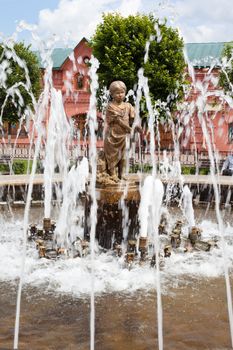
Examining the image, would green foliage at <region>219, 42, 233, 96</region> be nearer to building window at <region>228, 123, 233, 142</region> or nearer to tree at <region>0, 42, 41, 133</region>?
building window at <region>228, 123, 233, 142</region>

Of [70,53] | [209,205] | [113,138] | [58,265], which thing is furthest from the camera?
[70,53]

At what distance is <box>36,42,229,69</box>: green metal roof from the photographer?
39.9m

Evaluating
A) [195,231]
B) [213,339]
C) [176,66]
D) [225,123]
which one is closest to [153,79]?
[176,66]

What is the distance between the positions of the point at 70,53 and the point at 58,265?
35.3 m

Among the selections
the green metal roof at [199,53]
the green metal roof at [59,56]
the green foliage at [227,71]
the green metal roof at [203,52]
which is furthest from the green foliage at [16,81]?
the green metal roof at [203,52]

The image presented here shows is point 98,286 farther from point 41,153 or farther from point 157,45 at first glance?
point 157,45

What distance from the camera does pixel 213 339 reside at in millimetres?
5180

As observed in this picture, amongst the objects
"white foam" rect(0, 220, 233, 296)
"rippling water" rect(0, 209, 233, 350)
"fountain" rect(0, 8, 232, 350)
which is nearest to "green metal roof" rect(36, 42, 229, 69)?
"fountain" rect(0, 8, 232, 350)

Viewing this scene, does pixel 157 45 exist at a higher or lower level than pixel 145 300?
higher

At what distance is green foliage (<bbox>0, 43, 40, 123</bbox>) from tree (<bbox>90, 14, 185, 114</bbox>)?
19.7 feet

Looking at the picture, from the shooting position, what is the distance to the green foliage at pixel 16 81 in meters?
31.3

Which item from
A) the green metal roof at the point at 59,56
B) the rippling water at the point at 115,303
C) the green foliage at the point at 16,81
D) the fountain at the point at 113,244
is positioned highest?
the green metal roof at the point at 59,56

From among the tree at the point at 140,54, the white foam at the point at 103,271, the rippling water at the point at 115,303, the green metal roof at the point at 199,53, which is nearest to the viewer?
the rippling water at the point at 115,303

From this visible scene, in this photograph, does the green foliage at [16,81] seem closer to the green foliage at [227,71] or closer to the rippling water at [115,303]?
the green foliage at [227,71]
